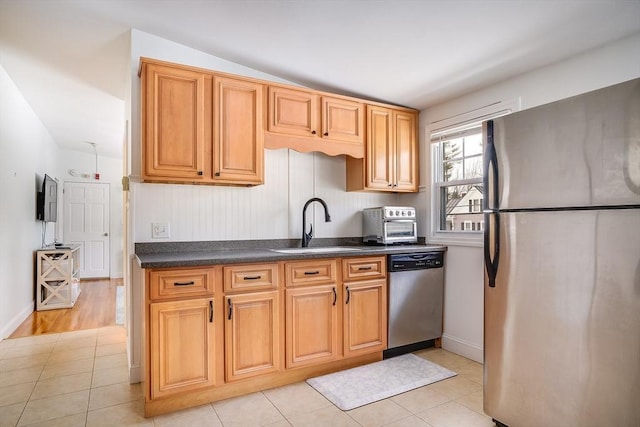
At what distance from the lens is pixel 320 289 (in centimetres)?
268

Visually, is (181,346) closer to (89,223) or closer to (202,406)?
(202,406)

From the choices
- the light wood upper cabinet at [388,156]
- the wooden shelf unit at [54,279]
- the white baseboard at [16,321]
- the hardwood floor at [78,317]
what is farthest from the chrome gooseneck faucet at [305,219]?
the wooden shelf unit at [54,279]

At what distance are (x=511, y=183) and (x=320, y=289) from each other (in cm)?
144

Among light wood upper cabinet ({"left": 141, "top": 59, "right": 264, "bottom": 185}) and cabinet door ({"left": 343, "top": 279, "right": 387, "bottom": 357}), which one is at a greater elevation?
light wood upper cabinet ({"left": 141, "top": 59, "right": 264, "bottom": 185})

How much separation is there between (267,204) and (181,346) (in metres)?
1.36

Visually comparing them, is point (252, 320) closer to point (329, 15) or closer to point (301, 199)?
point (301, 199)

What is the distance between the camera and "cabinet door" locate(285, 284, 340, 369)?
8.38 ft

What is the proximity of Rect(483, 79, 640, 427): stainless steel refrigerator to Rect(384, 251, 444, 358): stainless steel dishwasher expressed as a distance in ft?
3.25

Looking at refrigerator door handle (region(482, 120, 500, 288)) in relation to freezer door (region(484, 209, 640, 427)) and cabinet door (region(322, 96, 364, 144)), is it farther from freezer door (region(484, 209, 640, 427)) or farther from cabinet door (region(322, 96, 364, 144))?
cabinet door (region(322, 96, 364, 144))

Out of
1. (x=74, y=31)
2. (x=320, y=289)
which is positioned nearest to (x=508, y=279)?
(x=320, y=289)

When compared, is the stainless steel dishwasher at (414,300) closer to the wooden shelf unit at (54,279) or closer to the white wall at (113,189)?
the wooden shelf unit at (54,279)

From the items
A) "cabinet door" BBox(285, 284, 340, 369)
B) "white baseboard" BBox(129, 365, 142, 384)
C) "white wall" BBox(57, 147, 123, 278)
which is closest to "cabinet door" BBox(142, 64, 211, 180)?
"cabinet door" BBox(285, 284, 340, 369)

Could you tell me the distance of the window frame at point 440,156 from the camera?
3036 millimetres

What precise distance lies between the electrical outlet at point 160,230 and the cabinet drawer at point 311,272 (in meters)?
0.97
